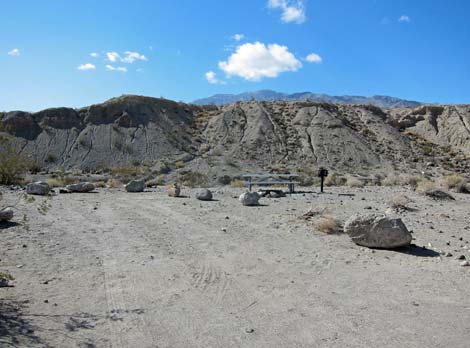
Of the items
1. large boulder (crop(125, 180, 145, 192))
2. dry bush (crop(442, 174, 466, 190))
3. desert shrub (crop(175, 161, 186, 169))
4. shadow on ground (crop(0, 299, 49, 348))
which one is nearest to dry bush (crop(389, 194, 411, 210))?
dry bush (crop(442, 174, 466, 190))

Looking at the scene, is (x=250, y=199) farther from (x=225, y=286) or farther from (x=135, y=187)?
(x=225, y=286)

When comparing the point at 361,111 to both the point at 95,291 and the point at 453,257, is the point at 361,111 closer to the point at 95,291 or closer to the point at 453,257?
the point at 453,257

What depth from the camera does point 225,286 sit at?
700 centimetres

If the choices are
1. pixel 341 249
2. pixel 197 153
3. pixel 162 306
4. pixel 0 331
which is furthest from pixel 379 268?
pixel 197 153

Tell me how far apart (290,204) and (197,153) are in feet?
94.5

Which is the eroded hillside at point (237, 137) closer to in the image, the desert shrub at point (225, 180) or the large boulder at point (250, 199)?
the desert shrub at point (225, 180)

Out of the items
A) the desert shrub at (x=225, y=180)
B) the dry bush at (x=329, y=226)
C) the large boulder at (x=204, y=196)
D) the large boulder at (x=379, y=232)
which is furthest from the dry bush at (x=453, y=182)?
the desert shrub at (x=225, y=180)

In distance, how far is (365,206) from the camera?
610 inches

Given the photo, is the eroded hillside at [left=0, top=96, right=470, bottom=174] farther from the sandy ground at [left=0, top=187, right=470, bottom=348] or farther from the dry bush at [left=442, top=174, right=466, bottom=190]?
the sandy ground at [left=0, top=187, right=470, bottom=348]

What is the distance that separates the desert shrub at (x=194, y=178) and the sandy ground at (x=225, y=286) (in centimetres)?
1809

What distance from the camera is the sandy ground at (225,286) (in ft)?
17.1

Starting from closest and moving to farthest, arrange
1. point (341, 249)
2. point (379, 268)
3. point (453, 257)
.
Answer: point (379, 268) < point (453, 257) < point (341, 249)

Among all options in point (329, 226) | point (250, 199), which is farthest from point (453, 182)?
point (329, 226)

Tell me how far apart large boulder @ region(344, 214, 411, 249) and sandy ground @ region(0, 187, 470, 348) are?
0.28 m
